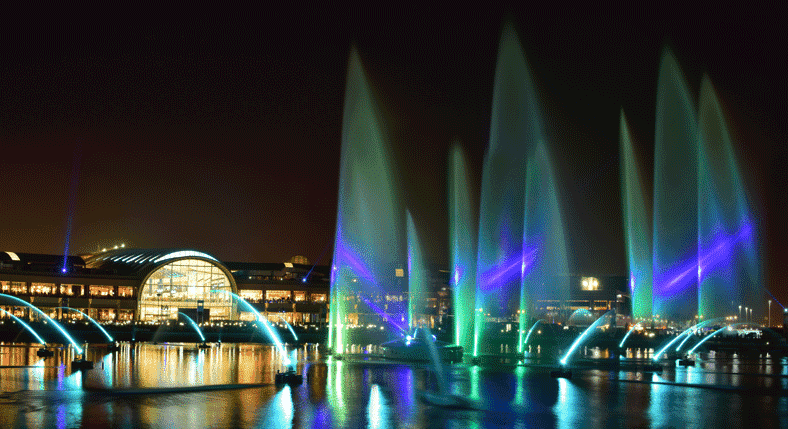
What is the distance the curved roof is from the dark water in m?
57.7

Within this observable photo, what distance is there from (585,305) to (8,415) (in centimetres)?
14521

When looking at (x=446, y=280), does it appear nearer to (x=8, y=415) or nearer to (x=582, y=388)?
(x=582, y=388)

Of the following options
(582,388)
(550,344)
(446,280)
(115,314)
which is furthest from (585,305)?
(582,388)

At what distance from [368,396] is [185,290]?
79.3m

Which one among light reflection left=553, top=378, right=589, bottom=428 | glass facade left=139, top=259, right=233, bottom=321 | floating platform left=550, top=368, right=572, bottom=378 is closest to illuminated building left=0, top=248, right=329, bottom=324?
glass facade left=139, top=259, right=233, bottom=321

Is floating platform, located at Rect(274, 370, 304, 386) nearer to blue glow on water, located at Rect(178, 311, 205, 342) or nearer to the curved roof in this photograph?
blue glow on water, located at Rect(178, 311, 205, 342)

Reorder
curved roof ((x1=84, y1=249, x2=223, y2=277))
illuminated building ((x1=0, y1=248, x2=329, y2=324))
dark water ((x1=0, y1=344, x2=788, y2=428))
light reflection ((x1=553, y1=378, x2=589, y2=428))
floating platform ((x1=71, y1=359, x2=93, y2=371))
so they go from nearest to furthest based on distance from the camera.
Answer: dark water ((x1=0, y1=344, x2=788, y2=428))
light reflection ((x1=553, y1=378, x2=589, y2=428))
floating platform ((x1=71, y1=359, x2=93, y2=371))
illuminated building ((x1=0, y1=248, x2=329, y2=324))
curved roof ((x1=84, y1=249, x2=223, y2=277))

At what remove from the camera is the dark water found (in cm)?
2416

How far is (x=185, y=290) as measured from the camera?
104938 millimetres

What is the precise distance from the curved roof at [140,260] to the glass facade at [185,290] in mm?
855

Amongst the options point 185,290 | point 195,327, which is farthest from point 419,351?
point 185,290

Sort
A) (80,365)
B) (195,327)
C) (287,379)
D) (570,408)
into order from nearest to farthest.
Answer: (570,408)
(287,379)
(80,365)
(195,327)

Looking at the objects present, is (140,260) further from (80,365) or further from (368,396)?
(368,396)

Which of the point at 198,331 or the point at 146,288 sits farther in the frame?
the point at 146,288
